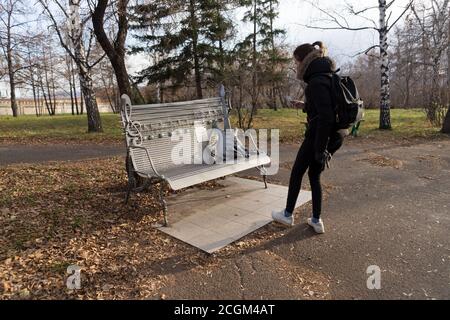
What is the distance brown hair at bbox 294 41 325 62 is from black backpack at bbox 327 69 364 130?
1.09ft

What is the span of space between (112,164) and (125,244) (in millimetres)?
4028

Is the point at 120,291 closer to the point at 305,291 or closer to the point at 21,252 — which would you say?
the point at 21,252

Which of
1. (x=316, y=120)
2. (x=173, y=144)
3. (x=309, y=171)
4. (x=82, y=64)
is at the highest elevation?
(x=82, y=64)

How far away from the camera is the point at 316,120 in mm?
3322

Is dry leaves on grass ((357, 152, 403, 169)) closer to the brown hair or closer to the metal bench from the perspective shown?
the metal bench

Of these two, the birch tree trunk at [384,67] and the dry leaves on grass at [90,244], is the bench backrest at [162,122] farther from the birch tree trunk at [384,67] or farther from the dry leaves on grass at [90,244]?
the birch tree trunk at [384,67]

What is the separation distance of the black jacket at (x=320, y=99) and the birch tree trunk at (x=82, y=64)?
11.0 m

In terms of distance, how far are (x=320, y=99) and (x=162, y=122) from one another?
93.9 inches

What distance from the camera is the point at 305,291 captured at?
8.64 ft

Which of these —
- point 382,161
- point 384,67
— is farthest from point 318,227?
point 384,67

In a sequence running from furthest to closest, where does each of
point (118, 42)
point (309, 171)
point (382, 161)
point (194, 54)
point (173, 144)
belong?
point (194, 54) → point (382, 161) → point (118, 42) → point (173, 144) → point (309, 171)

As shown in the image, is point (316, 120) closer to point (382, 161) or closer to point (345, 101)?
point (345, 101)

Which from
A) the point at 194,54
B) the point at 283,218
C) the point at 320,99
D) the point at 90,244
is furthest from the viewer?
the point at 194,54

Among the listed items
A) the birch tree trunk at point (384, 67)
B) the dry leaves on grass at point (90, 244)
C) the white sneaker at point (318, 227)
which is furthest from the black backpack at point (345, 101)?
the birch tree trunk at point (384, 67)
